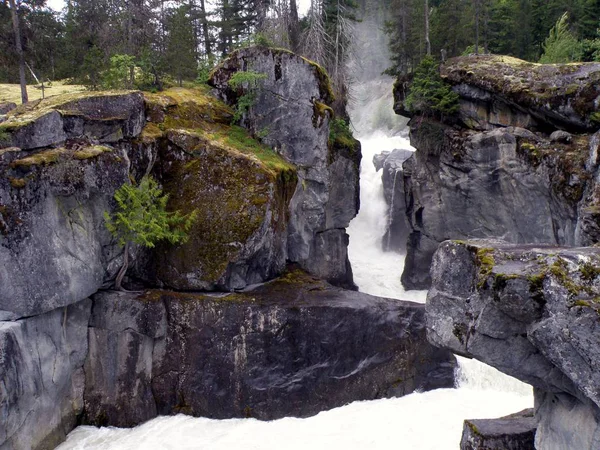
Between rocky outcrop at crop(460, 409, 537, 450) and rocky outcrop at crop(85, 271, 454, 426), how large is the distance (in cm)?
537

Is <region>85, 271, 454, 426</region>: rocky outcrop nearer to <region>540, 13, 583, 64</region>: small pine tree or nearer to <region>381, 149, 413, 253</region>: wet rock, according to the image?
<region>381, 149, 413, 253</region>: wet rock

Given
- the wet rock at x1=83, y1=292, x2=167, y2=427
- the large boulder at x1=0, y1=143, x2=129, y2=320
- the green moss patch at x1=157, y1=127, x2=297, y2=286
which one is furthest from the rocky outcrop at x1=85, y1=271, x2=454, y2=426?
the large boulder at x1=0, y1=143, x2=129, y2=320

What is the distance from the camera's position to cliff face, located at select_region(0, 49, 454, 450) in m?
11.3

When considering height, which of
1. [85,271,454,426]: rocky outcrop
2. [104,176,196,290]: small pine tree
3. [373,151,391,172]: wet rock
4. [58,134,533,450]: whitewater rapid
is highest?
[373,151,391,172]: wet rock

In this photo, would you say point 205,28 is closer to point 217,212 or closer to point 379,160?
point 379,160

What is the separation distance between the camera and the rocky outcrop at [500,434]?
25.9 feet

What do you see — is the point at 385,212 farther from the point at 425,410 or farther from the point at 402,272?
the point at 425,410

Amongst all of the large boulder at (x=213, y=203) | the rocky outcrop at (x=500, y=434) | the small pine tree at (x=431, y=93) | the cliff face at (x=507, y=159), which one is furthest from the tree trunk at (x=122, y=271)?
the small pine tree at (x=431, y=93)

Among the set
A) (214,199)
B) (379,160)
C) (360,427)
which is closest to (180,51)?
(214,199)

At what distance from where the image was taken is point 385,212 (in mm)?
26234

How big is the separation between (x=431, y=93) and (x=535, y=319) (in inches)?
573

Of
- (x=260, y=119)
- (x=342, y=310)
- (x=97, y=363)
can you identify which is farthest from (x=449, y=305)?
(x=260, y=119)

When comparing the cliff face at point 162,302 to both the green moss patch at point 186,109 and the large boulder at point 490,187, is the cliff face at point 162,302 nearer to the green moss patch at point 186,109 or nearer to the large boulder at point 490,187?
the green moss patch at point 186,109

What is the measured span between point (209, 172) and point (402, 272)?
11778mm
